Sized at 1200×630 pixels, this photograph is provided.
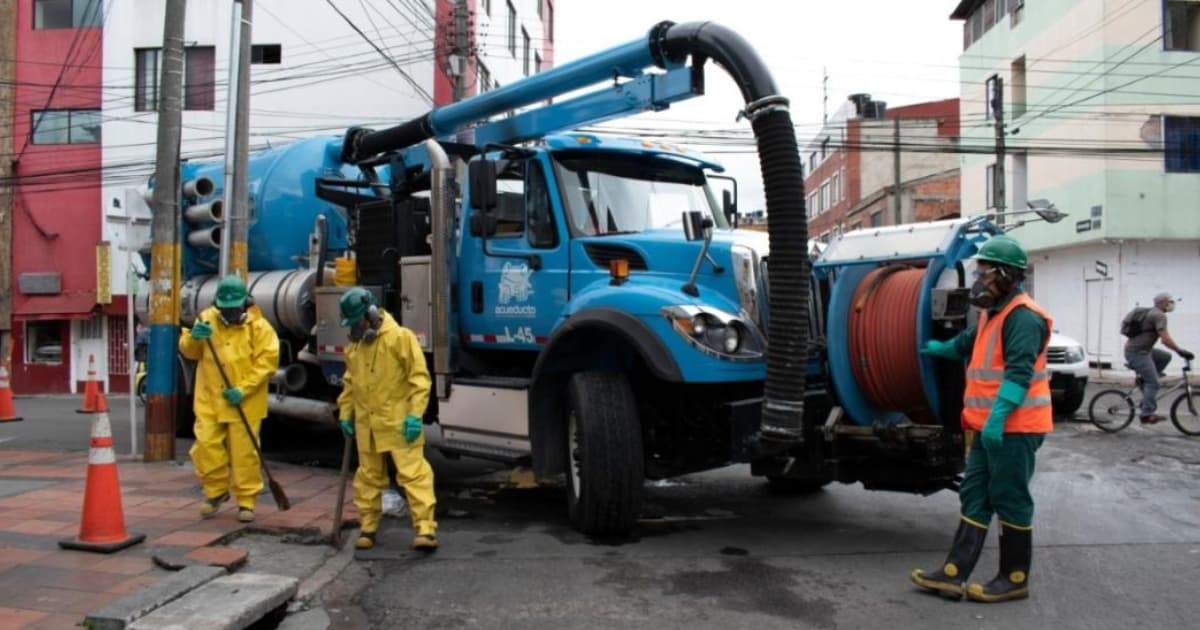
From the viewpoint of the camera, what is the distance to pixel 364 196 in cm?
932

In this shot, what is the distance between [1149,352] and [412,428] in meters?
10.1

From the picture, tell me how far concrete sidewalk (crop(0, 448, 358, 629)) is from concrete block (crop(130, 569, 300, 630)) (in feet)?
1.19

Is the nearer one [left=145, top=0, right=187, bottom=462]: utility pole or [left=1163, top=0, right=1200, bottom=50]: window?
[left=145, top=0, right=187, bottom=462]: utility pole

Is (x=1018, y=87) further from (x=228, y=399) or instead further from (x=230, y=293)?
(x=228, y=399)

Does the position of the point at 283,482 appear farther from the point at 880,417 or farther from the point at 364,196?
the point at 880,417

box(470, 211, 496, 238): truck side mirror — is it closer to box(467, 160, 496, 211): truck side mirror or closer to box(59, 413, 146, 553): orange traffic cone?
box(467, 160, 496, 211): truck side mirror

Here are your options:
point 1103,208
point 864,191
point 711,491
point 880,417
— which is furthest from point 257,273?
point 864,191

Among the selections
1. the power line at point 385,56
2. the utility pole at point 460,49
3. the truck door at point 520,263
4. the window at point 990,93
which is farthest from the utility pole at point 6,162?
the window at point 990,93

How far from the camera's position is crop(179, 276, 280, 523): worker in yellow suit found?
6352mm

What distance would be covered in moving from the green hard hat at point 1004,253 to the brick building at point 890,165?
34.6 metres

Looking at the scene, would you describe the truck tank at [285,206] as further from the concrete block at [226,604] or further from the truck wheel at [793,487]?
the concrete block at [226,604]

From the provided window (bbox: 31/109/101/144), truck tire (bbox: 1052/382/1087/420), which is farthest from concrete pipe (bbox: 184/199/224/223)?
window (bbox: 31/109/101/144)

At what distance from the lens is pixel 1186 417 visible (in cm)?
1212

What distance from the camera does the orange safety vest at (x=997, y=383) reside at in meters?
4.72
